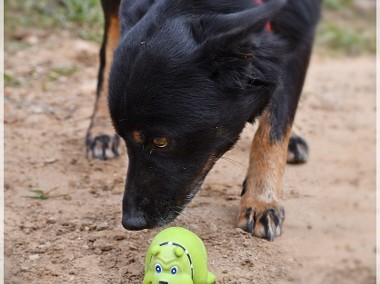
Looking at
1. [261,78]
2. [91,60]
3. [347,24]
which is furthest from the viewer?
[347,24]

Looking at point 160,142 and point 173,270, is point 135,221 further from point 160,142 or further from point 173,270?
point 173,270

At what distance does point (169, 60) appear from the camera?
327 cm

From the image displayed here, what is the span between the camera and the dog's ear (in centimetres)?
305

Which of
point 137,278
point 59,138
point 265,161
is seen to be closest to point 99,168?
point 59,138

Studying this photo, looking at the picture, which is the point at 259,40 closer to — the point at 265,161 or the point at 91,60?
the point at 265,161

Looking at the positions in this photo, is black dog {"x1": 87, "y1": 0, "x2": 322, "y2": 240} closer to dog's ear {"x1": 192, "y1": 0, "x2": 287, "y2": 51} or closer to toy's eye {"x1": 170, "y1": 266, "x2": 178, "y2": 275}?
dog's ear {"x1": 192, "y1": 0, "x2": 287, "y2": 51}

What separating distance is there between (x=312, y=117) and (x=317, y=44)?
10.5ft

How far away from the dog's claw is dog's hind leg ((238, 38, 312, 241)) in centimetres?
125

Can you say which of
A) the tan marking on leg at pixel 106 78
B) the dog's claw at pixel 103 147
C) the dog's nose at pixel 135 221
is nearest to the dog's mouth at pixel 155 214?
the dog's nose at pixel 135 221

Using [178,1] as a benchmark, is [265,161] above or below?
below

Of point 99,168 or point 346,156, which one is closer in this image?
point 99,168

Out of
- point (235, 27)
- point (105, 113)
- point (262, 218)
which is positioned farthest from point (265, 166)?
point (105, 113)

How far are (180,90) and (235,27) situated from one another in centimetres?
40

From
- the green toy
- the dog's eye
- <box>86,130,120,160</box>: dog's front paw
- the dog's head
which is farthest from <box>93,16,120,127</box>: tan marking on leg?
the green toy
